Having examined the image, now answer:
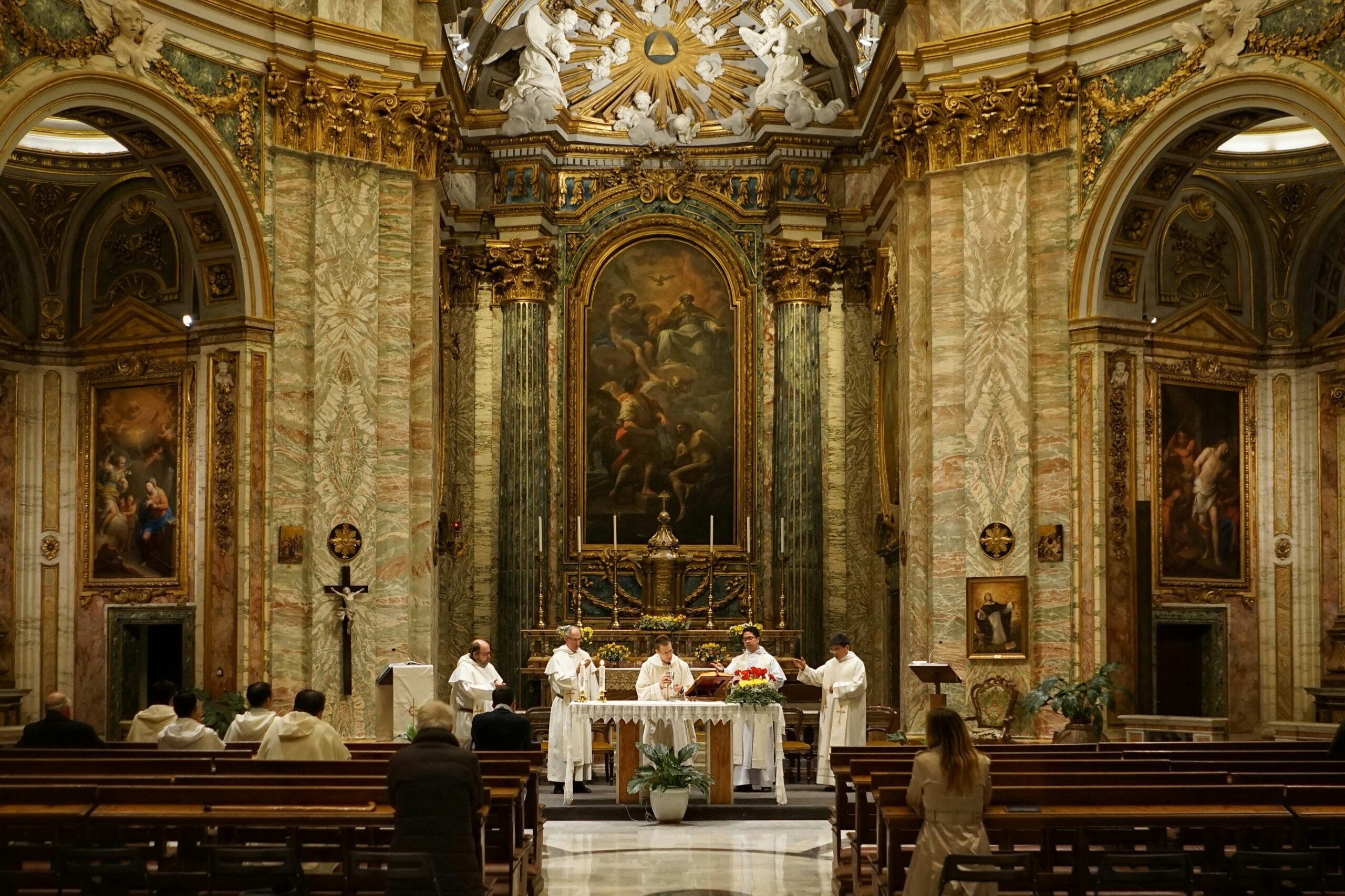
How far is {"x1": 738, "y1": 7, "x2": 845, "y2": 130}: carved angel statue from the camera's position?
24938 mm

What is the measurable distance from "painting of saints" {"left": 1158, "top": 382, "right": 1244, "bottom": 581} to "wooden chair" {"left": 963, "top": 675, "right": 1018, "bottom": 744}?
2.94 meters

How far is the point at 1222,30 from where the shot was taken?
16531 mm

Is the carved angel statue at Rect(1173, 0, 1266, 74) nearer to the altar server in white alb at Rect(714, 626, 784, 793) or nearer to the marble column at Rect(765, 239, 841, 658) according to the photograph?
the altar server in white alb at Rect(714, 626, 784, 793)

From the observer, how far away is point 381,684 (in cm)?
1530

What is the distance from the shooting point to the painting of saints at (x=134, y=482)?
19328 mm

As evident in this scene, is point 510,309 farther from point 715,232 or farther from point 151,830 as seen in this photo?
point 151,830

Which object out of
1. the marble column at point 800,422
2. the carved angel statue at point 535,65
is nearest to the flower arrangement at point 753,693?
the marble column at point 800,422

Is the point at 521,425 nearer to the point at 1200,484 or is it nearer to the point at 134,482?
the point at 134,482

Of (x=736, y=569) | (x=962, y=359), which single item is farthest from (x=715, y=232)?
(x=962, y=359)

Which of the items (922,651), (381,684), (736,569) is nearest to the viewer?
(381,684)

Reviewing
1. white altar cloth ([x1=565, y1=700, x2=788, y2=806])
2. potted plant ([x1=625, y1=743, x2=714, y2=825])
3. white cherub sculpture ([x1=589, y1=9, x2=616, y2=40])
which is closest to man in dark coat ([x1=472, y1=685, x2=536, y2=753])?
potted plant ([x1=625, y1=743, x2=714, y2=825])

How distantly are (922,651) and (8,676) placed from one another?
1070cm

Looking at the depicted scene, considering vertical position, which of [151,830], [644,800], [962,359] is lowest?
[644,800]

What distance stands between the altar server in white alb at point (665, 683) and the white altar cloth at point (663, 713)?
162mm
